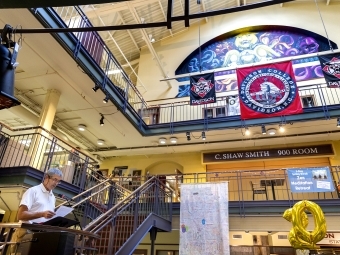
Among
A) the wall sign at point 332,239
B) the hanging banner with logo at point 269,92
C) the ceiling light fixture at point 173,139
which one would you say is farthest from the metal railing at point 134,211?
the wall sign at point 332,239

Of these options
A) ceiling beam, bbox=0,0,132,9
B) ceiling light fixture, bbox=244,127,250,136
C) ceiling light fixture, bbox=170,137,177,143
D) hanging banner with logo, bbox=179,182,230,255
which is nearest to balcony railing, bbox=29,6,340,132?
ceiling light fixture, bbox=244,127,250,136

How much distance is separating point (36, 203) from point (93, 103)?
5633mm

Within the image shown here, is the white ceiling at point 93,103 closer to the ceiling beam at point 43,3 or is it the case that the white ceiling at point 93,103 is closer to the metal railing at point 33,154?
the metal railing at point 33,154

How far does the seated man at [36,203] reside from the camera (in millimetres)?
2723

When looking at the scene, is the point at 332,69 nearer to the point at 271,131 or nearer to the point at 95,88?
the point at 271,131

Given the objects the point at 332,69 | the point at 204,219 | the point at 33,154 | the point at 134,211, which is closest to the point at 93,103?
the point at 33,154

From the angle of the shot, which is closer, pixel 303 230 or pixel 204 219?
pixel 303 230

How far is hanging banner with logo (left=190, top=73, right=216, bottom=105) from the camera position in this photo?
28.4 feet

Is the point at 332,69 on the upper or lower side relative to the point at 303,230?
upper

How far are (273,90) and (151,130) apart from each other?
15.9 feet

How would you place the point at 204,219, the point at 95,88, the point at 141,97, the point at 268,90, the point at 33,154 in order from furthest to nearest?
the point at 141,97
the point at 268,90
the point at 204,219
the point at 95,88
the point at 33,154

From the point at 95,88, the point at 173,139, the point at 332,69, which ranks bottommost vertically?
the point at 95,88

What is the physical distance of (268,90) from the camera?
802 cm

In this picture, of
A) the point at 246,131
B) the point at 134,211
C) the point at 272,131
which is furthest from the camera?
the point at 246,131
